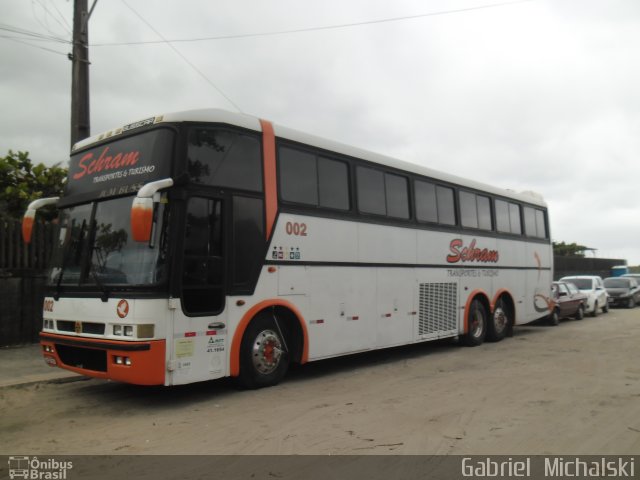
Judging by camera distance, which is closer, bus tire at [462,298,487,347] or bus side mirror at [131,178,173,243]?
bus side mirror at [131,178,173,243]

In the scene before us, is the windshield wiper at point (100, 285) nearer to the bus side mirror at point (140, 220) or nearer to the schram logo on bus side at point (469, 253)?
the bus side mirror at point (140, 220)

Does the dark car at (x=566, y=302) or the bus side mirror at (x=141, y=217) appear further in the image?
the dark car at (x=566, y=302)

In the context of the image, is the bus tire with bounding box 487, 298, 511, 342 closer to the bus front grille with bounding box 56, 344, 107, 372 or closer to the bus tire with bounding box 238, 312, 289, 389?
the bus tire with bounding box 238, 312, 289, 389

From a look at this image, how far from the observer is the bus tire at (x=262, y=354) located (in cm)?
746

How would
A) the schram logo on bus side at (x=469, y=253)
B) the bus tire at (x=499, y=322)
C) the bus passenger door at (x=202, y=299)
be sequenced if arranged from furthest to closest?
1. the bus tire at (x=499, y=322)
2. the schram logo on bus side at (x=469, y=253)
3. the bus passenger door at (x=202, y=299)

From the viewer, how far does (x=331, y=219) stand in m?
8.83

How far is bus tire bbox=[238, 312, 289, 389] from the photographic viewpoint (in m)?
7.46

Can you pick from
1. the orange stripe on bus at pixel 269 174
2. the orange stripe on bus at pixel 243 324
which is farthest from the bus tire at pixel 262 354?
the orange stripe on bus at pixel 269 174

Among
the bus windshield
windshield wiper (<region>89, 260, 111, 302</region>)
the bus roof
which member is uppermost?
the bus roof

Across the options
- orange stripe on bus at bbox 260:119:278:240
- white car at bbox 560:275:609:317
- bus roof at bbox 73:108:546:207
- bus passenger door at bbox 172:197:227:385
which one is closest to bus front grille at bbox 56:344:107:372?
bus passenger door at bbox 172:197:227:385
